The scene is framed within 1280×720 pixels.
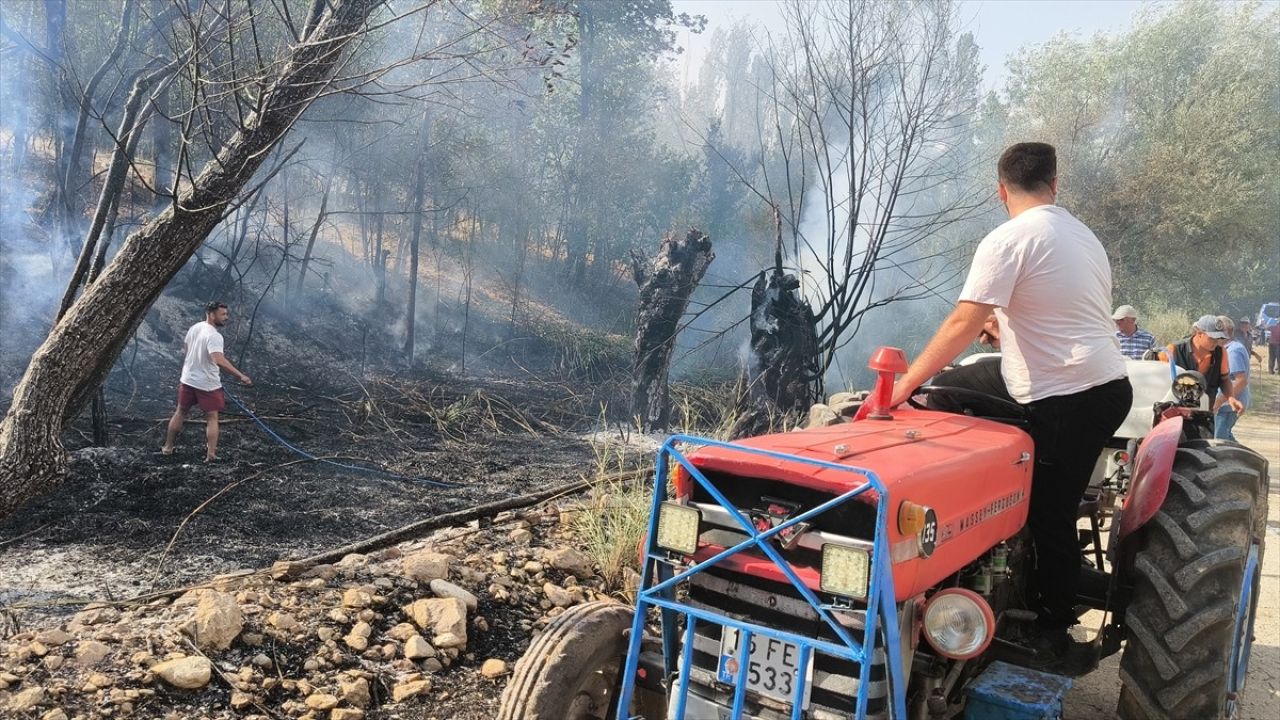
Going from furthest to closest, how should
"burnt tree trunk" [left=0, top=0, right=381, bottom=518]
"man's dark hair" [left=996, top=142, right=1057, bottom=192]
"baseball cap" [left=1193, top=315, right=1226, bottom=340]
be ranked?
"baseball cap" [left=1193, top=315, right=1226, bottom=340] < "burnt tree trunk" [left=0, top=0, right=381, bottom=518] < "man's dark hair" [left=996, top=142, right=1057, bottom=192]

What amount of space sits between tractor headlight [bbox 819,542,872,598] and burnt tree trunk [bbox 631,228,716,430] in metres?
8.60

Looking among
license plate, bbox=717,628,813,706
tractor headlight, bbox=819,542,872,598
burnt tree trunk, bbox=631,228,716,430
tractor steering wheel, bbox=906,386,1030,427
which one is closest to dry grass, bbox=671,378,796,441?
burnt tree trunk, bbox=631,228,716,430

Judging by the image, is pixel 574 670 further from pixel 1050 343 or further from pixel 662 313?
pixel 662 313

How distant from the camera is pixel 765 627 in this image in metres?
2.60

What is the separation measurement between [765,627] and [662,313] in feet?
28.9

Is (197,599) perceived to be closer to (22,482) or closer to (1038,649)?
(22,482)

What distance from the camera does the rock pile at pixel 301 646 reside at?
3.64 metres

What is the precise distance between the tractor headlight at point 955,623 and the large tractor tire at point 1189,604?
36.5 inches

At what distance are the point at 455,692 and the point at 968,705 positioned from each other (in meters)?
2.19

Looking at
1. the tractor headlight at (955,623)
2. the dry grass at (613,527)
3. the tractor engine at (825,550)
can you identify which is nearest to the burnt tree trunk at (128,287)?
the dry grass at (613,527)

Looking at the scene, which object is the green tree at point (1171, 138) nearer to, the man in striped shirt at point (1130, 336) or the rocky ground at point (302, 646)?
the man in striped shirt at point (1130, 336)

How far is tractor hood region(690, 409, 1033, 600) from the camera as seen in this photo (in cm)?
253

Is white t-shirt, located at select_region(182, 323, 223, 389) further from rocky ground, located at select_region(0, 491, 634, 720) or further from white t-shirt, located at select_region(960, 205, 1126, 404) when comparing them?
white t-shirt, located at select_region(960, 205, 1126, 404)

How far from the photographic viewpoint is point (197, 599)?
4.41m
